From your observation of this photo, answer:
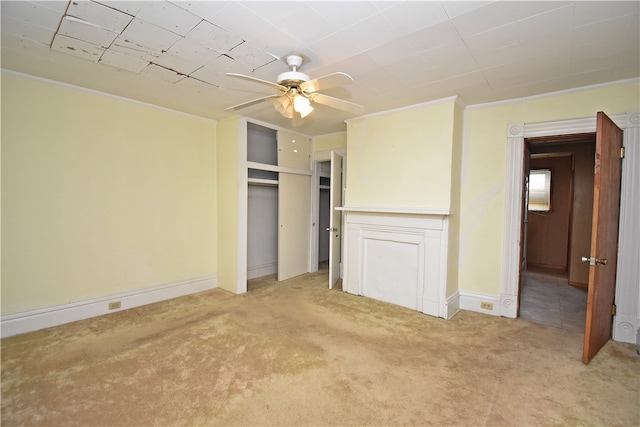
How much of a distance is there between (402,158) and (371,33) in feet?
5.98

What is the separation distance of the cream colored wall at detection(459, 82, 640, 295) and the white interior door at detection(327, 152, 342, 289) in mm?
1757

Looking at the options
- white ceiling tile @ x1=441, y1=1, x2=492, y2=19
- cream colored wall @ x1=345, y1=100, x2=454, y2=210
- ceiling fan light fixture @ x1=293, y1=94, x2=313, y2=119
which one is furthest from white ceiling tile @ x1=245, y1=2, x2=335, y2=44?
cream colored wall @ x1=345, y1=100, x2=454, y2=210

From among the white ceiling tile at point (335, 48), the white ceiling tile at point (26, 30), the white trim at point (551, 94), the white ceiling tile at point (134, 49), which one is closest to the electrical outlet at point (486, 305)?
the white trim at point (551, 94)

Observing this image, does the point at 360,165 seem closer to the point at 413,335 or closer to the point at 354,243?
the point at 354,243

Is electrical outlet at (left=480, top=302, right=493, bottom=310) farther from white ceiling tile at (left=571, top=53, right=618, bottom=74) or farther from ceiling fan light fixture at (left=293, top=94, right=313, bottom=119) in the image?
ceiling fan light fixture at (left=293, top=94, right=313, bottom=119)

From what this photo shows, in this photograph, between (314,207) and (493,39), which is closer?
(493,39)

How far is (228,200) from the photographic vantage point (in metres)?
4.23

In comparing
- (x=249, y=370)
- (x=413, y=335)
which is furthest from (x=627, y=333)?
(x=249, y=370)

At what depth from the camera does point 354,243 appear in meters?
4.11

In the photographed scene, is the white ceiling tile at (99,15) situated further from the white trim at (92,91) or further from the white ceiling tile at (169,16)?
the white trim at (92,91)

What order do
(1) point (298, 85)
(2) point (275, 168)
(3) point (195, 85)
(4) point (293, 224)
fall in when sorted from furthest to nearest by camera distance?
(4) point (293, 224) → (2) point (275, 168) → (3) point (195, 85) → (1) point (298, 85)

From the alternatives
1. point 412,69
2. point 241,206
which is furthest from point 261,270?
point 412,69

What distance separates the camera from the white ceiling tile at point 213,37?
6.67 feet

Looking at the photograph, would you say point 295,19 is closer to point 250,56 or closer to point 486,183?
point 250,56
